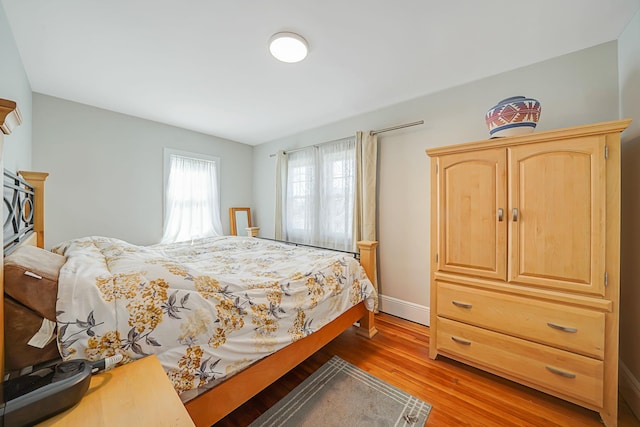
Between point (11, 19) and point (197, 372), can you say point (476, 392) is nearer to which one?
point (197, 372)

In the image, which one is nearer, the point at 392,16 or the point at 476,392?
the point at 392,16

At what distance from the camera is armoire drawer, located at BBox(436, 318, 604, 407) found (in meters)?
1.39

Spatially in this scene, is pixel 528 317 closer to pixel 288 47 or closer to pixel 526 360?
pixel 526 360

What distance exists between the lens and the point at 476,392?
63.4 inches

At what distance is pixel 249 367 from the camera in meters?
1.32

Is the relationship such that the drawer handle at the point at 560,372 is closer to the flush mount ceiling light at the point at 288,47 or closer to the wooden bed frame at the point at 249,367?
the wooden bed frame at the point at 249,367

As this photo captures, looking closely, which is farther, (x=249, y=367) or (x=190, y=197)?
(x=190, y=197)

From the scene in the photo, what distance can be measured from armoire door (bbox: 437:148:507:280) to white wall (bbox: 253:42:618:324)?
2.13 ft

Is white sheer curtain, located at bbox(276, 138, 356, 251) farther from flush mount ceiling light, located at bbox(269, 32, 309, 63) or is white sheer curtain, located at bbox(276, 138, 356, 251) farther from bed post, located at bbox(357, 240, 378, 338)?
flush mount ceiling light, located at bbox(269, 32, 309, 63)

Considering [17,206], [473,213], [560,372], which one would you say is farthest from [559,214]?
[17,206]

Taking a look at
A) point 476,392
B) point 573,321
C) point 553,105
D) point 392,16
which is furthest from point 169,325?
point 553,105

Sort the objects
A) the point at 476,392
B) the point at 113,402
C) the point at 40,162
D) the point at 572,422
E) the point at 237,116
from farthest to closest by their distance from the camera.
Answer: the point at 237,116
the point at 40,162
the point at 476,392
the point at 572,422
the point at 113,402

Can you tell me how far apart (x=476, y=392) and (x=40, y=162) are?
4.47 m

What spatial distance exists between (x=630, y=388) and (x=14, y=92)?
4633 mm
